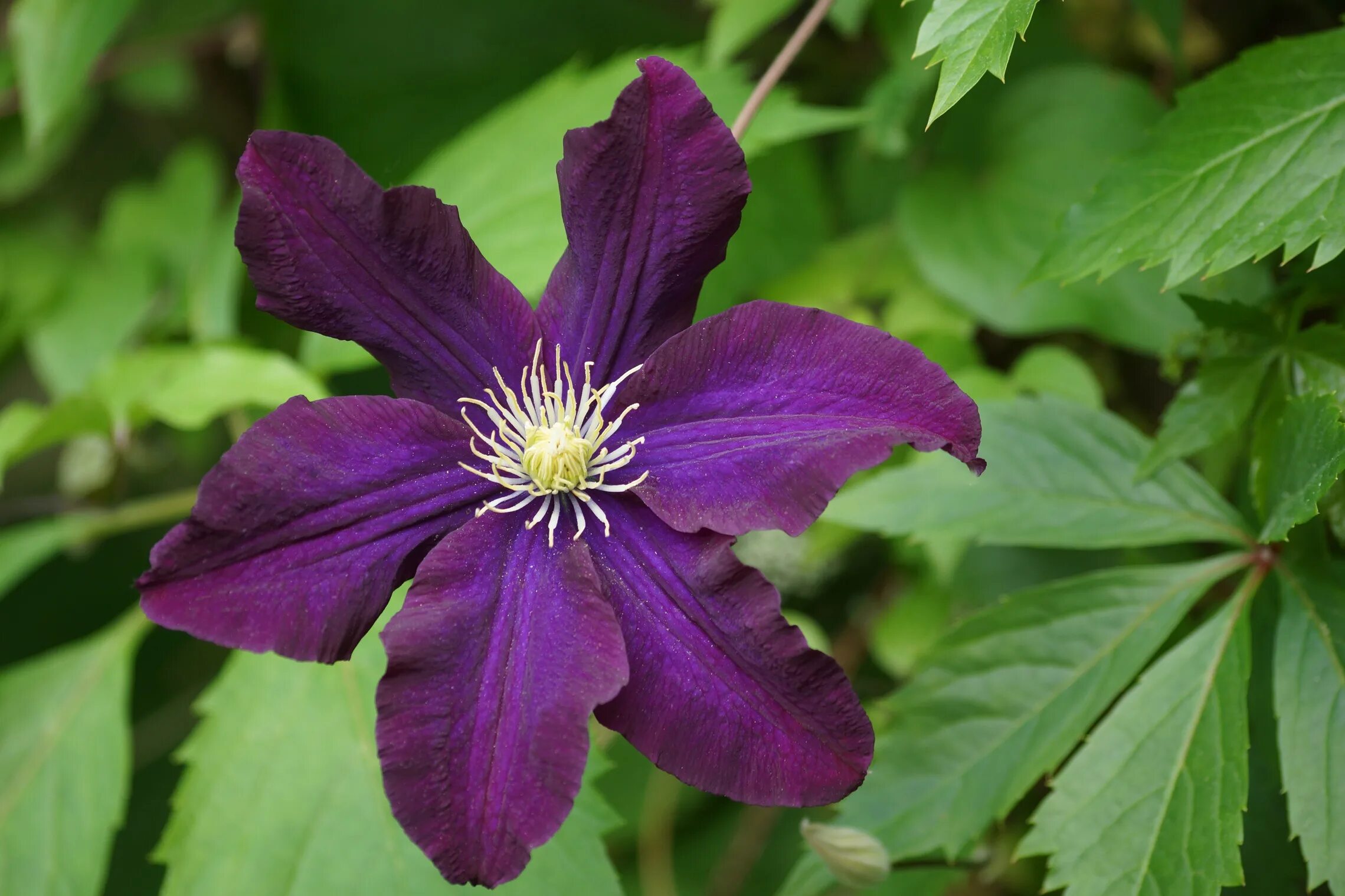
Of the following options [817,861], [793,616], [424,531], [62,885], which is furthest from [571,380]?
[62,885]

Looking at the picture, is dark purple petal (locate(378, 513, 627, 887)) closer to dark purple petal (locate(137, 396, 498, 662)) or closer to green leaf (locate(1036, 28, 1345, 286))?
dark purple petal (locate(137, 396, 498, 662))

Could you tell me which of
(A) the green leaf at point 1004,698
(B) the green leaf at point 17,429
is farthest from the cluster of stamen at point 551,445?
(B) the green leaf at point 17,429

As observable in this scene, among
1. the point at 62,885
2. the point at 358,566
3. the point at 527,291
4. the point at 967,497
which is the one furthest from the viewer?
the point at 62,885

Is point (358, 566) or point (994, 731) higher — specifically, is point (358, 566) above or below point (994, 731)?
above

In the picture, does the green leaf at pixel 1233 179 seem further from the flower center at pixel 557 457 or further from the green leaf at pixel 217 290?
the green leaf at pixel 217 290

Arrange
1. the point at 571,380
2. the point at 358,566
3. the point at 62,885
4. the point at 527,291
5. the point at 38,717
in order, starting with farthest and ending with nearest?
the point at 38,717
the point at 62,885
the point at 527,291
the point at 571,380
the point at 358,566

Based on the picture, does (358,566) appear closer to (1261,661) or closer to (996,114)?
(1261,661)

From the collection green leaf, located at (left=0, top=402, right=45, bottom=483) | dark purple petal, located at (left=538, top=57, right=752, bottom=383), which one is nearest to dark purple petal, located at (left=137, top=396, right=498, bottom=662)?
dark purple petal, located at (left=538, top=57, right=752, bottom=383)
